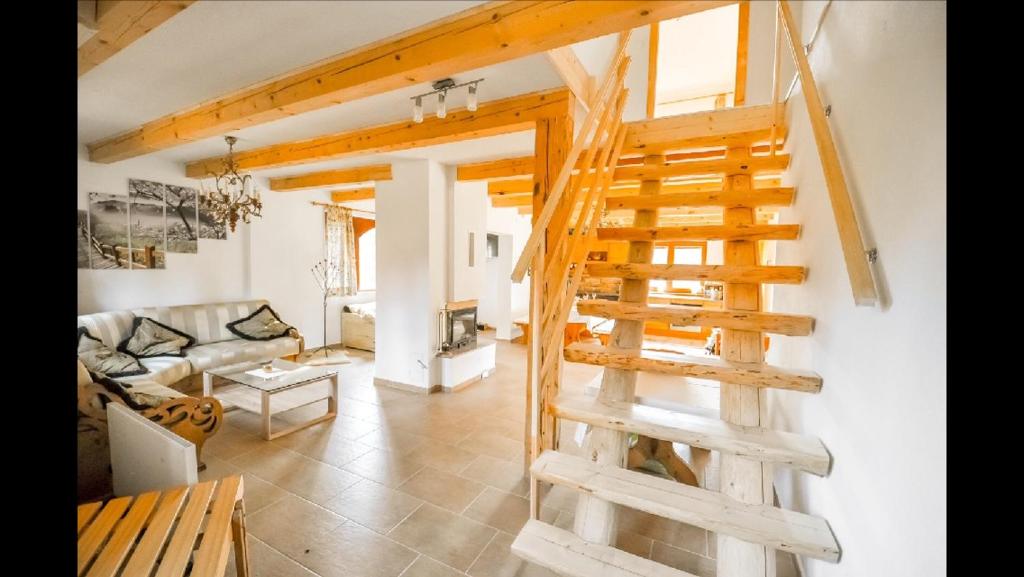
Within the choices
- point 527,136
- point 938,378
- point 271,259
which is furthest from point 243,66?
point 271,259

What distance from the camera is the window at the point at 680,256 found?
843 centimetres

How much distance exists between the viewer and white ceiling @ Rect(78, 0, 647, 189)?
5.69 feet

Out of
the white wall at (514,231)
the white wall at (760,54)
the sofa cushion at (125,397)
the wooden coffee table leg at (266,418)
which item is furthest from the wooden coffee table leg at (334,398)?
the white wall at (760,54)

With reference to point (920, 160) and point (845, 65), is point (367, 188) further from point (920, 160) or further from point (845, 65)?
point (920, 160)

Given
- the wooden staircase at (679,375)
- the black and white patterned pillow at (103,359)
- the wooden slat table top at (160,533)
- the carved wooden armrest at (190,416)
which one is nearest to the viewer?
the wooden slat table top at (160,533)

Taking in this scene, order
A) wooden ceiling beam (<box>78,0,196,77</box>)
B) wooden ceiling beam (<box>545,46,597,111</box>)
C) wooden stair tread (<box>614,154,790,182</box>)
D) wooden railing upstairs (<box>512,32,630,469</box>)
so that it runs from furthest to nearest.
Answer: wooden stair tread (<box>614,154,790,182</box>) < wooden ceiling beam (<box>545,46,597,111</box>) < wooden railing upstairs (<box>512,32,630,469</box>) < wooden ceiling beam (<box>78,0,196,77</box>)

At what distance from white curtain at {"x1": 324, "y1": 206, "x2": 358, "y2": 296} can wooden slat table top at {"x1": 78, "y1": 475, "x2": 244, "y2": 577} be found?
518 centimetres

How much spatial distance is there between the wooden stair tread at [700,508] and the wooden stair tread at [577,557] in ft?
0.68

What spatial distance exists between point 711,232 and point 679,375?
0.95 meters

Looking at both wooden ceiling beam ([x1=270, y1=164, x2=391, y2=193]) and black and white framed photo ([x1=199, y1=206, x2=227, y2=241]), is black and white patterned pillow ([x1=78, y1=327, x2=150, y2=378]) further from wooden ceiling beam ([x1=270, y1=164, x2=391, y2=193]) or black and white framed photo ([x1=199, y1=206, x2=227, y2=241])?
wooden ceiling beam ([x1=270, y1=164, x2=391, y2=193])

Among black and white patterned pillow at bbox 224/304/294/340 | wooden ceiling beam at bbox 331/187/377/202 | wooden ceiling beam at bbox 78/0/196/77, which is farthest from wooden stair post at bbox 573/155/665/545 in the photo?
wooden ceiling beam at bbox 331/187/377/202

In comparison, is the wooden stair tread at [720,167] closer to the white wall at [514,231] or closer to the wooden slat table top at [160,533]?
the wooden slat table top at [160,533]

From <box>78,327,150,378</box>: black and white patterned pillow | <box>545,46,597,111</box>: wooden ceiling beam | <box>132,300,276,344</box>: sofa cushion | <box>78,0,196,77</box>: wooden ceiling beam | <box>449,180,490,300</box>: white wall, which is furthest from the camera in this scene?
<box>449,180,490,300</box>: white wall

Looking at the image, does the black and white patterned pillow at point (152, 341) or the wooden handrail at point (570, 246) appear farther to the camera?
the black and white patterned pillow at point (152, 341)
